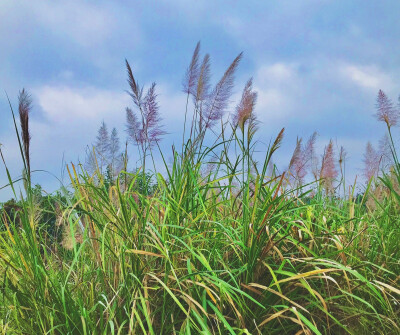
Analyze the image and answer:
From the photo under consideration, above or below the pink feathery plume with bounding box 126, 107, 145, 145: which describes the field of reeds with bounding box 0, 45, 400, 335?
below

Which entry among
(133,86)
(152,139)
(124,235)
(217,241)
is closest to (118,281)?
(124,235)

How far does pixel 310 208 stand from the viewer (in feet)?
8.55

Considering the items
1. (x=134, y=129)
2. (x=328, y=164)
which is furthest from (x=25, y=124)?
(x=328, y=164)

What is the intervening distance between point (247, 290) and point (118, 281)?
644 mm

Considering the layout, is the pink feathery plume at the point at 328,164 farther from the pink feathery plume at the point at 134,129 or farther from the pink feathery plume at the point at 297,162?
the pink feathery plume at the point at 134,129

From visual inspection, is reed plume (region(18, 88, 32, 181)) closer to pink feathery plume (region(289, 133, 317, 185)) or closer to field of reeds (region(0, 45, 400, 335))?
field of reeds (region(0, 45, 400, 335))

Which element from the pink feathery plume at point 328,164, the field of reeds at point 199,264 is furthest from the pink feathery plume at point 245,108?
the pink feathery plume at point 328,164

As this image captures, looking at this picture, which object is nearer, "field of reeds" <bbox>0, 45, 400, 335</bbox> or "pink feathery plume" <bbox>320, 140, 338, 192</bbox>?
"field of reeds" <bbox>0, 45, 400, 335</bbox>

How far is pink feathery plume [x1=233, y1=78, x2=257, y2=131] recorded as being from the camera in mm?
2537

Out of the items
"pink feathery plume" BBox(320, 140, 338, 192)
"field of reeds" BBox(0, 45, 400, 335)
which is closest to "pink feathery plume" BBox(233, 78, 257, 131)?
"field of reeds" BBox(0, 45, 400, 335)

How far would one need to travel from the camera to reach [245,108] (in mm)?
2568

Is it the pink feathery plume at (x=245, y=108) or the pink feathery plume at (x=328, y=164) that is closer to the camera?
the pink feathery plume at (x=245, y=108)

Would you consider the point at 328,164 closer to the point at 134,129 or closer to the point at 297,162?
the point at 297,162

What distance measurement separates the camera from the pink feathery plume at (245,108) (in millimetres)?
2537
